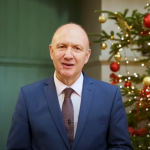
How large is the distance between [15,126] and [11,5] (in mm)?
2089

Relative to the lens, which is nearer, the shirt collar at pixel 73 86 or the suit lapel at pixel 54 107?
the suit lapel at pixel 54 107

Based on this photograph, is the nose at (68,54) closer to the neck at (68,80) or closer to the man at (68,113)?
the man at (68,113)

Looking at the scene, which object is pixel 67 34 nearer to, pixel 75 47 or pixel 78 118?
pixel 75 47

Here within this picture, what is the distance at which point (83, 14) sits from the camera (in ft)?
11.5

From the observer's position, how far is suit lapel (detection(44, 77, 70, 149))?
1269 mm

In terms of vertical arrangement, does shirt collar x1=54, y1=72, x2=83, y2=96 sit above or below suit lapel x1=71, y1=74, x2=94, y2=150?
above

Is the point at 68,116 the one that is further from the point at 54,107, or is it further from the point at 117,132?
the point at 117,132

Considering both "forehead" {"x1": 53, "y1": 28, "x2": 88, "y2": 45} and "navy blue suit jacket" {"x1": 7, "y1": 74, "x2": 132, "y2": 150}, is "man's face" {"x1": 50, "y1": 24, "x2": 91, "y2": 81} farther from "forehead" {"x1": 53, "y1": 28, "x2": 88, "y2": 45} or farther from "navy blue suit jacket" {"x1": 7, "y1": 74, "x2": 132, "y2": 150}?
"navy blue suit jacket" {"x1": 7, "y1": 74, "x2": 132, "y2": 150}

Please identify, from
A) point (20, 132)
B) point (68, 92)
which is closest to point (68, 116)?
point (68, 92)

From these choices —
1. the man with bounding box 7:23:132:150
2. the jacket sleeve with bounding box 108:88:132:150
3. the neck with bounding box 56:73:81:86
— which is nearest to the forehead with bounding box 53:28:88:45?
the man with bounding box 7:23:132:150

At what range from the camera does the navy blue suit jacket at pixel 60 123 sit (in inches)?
50.1

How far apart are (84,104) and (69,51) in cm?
25

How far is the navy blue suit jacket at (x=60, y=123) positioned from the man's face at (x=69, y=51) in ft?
0.39

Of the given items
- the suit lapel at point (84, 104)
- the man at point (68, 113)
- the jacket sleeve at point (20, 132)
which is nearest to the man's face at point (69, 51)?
the man at point (68, 113)
